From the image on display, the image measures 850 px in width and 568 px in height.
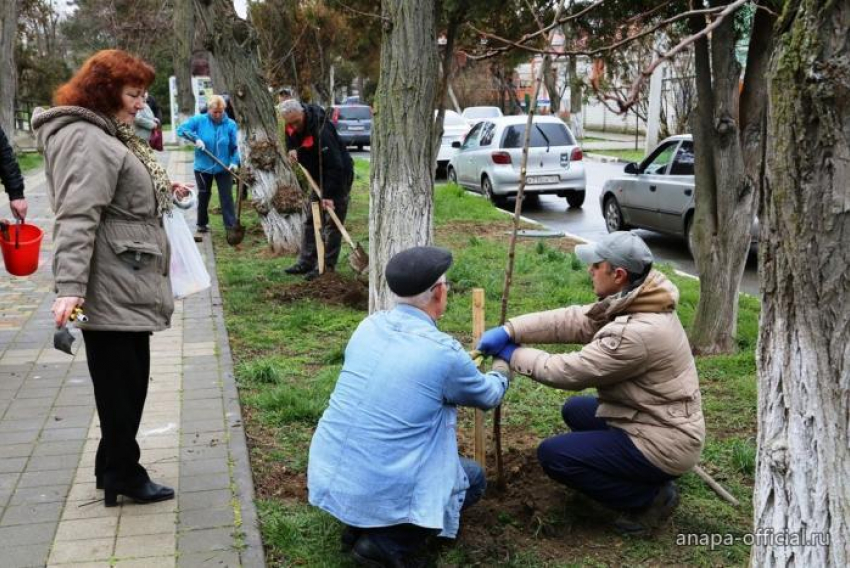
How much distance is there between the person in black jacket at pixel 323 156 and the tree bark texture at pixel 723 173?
377cm

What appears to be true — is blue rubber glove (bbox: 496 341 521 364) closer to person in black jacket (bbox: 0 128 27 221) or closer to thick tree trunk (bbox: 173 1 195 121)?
person in black jacket (bbox: 0 128 27 221)

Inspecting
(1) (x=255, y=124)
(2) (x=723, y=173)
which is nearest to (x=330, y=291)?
(1) (x=255, y=124)

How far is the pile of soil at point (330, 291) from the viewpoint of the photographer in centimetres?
845

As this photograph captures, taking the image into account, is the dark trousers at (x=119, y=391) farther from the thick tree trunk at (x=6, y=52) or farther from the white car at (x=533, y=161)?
the thick tree trunk at (x=6, y=52)

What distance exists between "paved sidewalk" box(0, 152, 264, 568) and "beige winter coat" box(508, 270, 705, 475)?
1465mm

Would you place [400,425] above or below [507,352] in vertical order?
below

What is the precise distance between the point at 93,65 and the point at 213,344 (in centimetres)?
349

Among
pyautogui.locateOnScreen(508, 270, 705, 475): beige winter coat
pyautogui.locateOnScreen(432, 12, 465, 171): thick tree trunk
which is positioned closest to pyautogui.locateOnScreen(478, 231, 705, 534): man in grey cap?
pyautogui.locateOnScreen(508, 270, 705, 475): beige winter coat

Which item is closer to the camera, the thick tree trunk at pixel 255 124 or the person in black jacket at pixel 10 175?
the person in black jacket at pixel 10 175

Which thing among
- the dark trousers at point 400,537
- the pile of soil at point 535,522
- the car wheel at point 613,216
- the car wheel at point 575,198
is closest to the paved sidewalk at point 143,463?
the dark trousers at point 400,537

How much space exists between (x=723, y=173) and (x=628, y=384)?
3236mm

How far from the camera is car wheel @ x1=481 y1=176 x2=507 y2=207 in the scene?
17.4m

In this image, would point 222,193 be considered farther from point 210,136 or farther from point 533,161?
point 533,161

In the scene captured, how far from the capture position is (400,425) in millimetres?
3371
